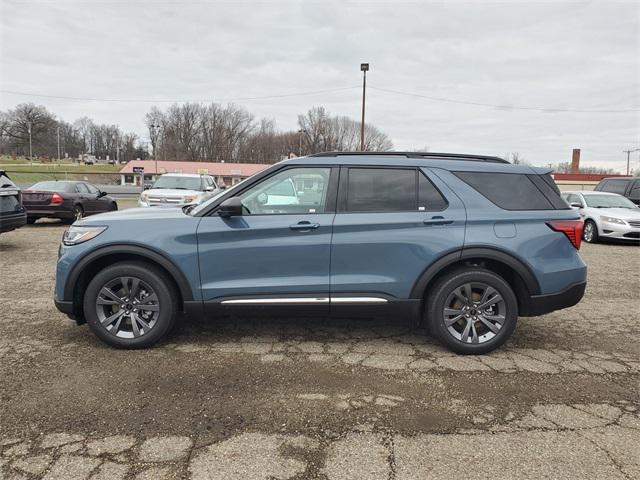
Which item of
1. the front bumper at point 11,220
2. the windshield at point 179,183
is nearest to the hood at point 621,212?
the windshield at point 179,183

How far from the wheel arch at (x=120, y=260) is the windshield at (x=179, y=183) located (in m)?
10.3

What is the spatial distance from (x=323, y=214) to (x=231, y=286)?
1027 mm

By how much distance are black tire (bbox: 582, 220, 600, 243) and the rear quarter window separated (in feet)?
32.0

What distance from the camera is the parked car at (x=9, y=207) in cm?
884

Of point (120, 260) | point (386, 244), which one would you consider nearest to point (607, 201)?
point (386, 244)

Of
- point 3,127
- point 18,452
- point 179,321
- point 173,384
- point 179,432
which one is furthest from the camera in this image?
point 3,127

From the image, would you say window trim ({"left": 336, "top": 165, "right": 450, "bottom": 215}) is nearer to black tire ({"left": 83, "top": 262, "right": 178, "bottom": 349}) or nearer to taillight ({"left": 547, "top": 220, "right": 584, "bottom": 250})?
taillight ({"left": 547, "top": 220, "right": 584, "bottom": 250})

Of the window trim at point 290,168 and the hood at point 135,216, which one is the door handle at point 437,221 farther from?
the hood at point 135,216

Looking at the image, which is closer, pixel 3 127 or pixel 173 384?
pixel 173 384

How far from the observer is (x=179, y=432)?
294cm

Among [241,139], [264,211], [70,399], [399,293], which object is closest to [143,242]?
[264,211]

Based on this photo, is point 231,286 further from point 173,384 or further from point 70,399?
point 70,399

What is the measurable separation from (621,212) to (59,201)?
15.8m

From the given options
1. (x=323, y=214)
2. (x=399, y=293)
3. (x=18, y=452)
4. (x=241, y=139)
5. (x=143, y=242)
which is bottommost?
(x=18, y=452)
